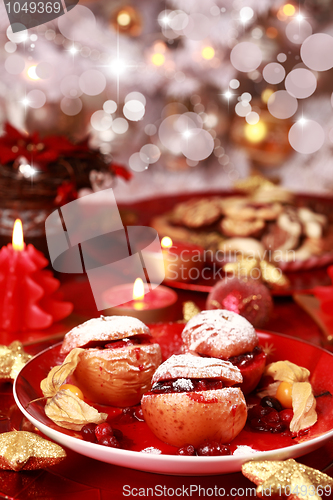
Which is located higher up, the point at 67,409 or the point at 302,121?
the point at 302,121

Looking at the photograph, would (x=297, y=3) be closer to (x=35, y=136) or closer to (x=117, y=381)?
(x=35, y=136)

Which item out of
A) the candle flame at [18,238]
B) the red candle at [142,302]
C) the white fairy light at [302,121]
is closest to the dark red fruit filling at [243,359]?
the red candle at [142,302]

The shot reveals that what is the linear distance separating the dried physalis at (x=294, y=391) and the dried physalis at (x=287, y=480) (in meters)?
0.14

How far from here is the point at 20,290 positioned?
1.29m

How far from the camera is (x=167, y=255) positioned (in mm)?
1558

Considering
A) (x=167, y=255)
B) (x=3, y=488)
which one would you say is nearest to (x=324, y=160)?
(x=167, y=255)

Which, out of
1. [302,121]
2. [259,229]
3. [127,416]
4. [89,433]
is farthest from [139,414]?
[302,121]

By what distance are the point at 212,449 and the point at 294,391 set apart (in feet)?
0.70

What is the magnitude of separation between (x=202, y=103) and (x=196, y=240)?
1.61 metres

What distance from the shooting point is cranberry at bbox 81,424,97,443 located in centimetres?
74

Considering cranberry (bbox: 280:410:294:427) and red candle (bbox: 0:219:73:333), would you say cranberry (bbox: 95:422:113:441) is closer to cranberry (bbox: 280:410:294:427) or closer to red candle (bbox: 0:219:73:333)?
cranberry (bbox: 280:410:294:427)

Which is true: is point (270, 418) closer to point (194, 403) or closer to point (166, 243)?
point (194, 403)

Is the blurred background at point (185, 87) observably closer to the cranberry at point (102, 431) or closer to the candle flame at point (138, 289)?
the candle flame at point (138, 289)

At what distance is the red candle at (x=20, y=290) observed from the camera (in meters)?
1.26
